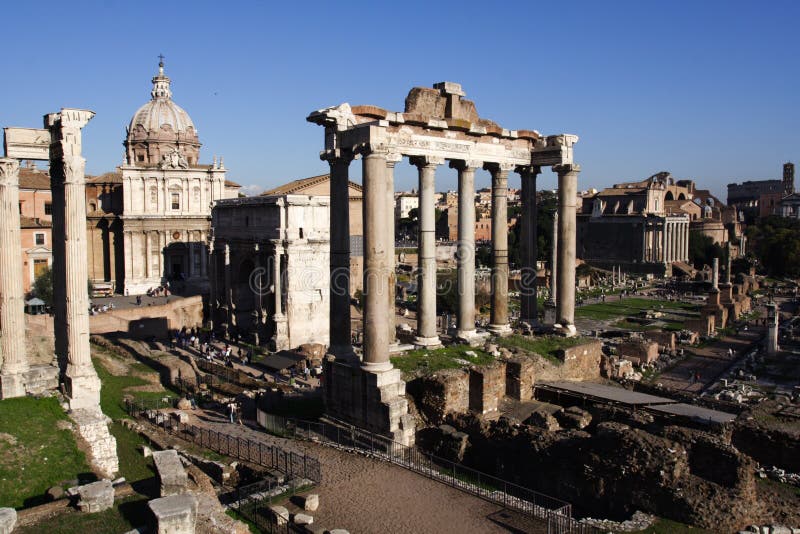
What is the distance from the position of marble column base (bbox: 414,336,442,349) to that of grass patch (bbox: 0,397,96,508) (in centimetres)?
827

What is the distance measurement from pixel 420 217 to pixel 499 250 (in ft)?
10.7

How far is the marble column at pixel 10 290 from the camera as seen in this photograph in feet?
50.8

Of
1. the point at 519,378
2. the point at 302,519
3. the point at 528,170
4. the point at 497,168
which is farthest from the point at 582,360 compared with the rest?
the point at 302,519

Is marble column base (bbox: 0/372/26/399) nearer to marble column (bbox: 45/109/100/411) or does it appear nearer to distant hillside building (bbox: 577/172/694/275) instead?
marble column (bbox: 45/109/100/411)

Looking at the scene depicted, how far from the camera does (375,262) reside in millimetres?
15031

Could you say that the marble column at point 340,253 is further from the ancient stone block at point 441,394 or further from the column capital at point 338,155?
the ancient stone block at point 441,394

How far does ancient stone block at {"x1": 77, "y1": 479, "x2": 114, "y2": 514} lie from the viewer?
10281mm

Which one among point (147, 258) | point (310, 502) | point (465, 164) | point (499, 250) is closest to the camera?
point (310, 502)

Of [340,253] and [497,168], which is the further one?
[497,168]

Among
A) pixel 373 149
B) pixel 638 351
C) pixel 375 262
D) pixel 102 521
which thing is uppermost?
pixel 373 149

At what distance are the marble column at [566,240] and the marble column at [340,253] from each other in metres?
7.25

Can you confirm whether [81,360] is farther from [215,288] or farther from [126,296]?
[126,296]

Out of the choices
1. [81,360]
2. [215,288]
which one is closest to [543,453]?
[81,360]

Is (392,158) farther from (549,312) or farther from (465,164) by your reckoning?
(549,312)
